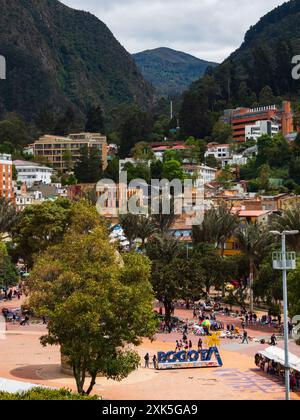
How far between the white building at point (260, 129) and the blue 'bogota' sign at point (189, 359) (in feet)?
345

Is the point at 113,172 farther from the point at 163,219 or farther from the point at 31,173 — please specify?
the point at 163,219

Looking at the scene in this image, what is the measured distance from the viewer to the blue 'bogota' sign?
1455 inches

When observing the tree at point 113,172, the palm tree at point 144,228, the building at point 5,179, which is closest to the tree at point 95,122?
the tree at point 113,172

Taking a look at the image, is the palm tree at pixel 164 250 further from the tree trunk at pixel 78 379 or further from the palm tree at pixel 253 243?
the tree trunk at pixel 78 379

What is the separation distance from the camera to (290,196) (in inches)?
3748

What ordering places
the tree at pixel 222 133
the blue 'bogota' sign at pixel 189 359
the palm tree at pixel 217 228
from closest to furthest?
the blue 'bogota' sign at pixel 189 359 < the palm tree at pixel 217 228 < the tree at pixel 222 133

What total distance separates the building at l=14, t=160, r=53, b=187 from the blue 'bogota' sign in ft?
284

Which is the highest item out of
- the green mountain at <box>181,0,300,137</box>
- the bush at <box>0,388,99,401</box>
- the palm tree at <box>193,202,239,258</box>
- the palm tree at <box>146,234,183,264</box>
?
the green mountain at <box>181,0,300,137</box>

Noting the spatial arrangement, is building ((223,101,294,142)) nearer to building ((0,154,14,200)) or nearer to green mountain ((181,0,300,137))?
green mountain ((181,0,300,137))

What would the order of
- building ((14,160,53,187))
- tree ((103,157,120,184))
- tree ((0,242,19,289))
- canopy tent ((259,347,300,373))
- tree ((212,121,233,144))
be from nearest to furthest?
canopy tent ((259,347,300,373)) → tree ((0,242,19,289)) → tree ((103,157,120,184)) → building ((14,160,53,187)) → tree ((212,121,233,144))

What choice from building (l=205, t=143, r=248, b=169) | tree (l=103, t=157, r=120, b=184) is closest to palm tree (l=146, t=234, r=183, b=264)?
tree (l=103, t=157, r=120, b=184)

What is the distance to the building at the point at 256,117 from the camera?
138 meters

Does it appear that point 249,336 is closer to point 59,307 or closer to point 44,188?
point 59,307
